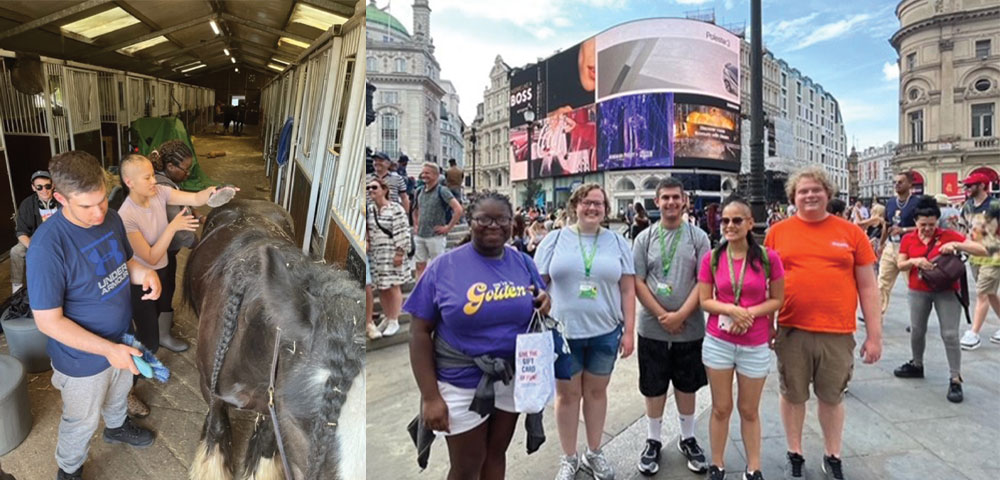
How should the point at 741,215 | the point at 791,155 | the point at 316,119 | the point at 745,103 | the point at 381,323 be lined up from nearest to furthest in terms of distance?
the point at 316,119 → the point at 741,215 → the point at 791,155 → the point at 745,103 → the point at 381,323

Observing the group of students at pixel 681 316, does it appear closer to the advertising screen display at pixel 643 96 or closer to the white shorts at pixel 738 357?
the white shorts at pixel 738 357

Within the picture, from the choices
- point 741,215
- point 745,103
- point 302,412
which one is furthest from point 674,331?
point 302,412

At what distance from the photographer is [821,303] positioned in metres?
1.50

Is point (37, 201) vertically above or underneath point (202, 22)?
underneath

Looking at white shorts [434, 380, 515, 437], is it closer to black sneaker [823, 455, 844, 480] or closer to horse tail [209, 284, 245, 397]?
horse tail [209, 284, 245, 397]

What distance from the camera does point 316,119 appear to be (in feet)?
3.43

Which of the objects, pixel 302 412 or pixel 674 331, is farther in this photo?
pixel 674 331

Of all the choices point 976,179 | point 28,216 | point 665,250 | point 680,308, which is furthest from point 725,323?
point 28,216

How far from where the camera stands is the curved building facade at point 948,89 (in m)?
1.47

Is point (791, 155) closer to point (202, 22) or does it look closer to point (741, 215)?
point (741, 215)

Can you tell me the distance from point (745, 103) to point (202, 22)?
72.9 inches

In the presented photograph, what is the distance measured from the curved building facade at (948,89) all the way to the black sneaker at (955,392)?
32.1 inches

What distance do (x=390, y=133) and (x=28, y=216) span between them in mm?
756

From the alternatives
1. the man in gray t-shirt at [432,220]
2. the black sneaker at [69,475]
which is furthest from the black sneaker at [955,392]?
the black sneaker at [69,475]
